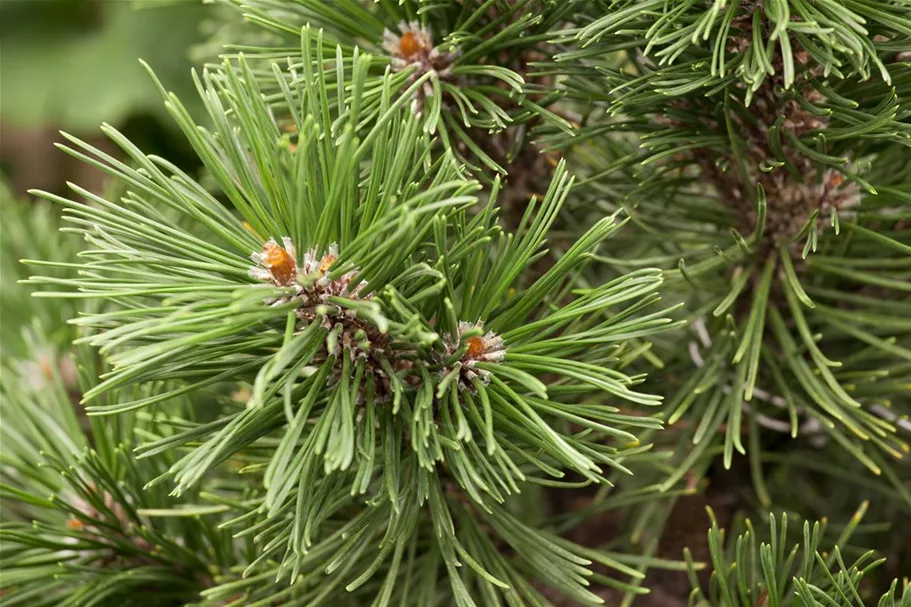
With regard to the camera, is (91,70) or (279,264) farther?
(91,70)

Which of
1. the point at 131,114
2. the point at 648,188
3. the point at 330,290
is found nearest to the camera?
the point at 330,290

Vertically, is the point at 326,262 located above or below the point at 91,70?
above

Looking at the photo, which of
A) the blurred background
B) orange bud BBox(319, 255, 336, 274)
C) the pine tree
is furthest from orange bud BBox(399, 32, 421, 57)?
the blurred background

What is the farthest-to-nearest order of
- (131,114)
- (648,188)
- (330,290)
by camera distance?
(131,114) → (648,188) → (330,290)

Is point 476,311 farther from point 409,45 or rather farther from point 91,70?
point 91,70

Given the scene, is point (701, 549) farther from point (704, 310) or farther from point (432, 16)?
point (432, 16)

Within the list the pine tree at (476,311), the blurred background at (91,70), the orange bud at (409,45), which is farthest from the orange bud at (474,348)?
the blurred background at (91,70)

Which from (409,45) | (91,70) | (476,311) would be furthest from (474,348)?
(91,70)

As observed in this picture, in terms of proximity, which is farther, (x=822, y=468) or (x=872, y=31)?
(x=822, y=468)

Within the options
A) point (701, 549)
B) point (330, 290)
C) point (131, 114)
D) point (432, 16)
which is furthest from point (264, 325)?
point (131, 114)

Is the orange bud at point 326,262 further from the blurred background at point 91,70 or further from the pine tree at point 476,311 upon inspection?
the blurred background at point 91,70
